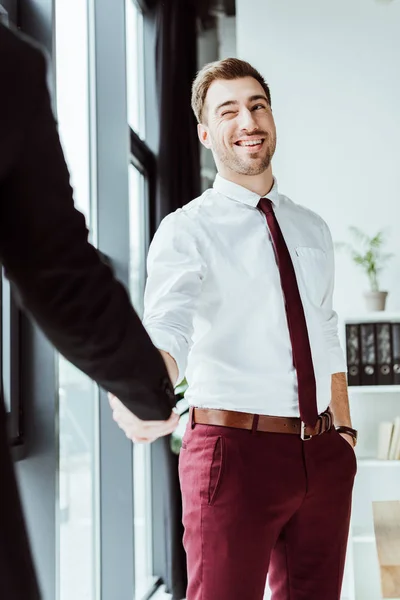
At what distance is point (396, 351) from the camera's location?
3.59 m

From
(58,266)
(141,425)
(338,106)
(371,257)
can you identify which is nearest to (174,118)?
(338,106)

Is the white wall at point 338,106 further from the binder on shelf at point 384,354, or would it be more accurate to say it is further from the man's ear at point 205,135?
the man's ear at point 205,135

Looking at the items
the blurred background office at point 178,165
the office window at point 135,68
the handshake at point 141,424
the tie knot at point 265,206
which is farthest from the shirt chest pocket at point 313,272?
the office window at point 135,68

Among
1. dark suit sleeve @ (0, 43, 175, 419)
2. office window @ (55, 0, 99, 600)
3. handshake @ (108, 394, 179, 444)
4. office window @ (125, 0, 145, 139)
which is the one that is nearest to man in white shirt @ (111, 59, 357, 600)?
handshake @ (108, 394, 179, 444)

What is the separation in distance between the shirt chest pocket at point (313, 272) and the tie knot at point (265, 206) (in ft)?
0.41

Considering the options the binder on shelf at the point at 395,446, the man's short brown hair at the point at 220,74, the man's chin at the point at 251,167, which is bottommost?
the binder on shelf at the point at 395,446

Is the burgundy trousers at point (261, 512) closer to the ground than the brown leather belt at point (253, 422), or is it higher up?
closer to the ground

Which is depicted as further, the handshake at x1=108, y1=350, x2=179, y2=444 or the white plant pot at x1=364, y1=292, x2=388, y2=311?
the white plant pot at x1=364, y1=292, x2=388, y2=311

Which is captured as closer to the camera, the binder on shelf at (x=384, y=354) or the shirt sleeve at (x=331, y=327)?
the shirt sleeve at (x=331, y=327)

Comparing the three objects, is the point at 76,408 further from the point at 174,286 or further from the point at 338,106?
the point at 338,106

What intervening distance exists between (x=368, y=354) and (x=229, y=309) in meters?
2.05

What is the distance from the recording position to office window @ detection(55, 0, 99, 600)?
2707mm

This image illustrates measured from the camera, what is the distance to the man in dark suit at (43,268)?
0.65 meters

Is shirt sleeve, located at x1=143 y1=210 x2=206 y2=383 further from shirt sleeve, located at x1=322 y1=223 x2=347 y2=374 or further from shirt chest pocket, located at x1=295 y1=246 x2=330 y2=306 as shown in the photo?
shirt sleeve, located at x1=322 y1=223 x2=347 y2=374
